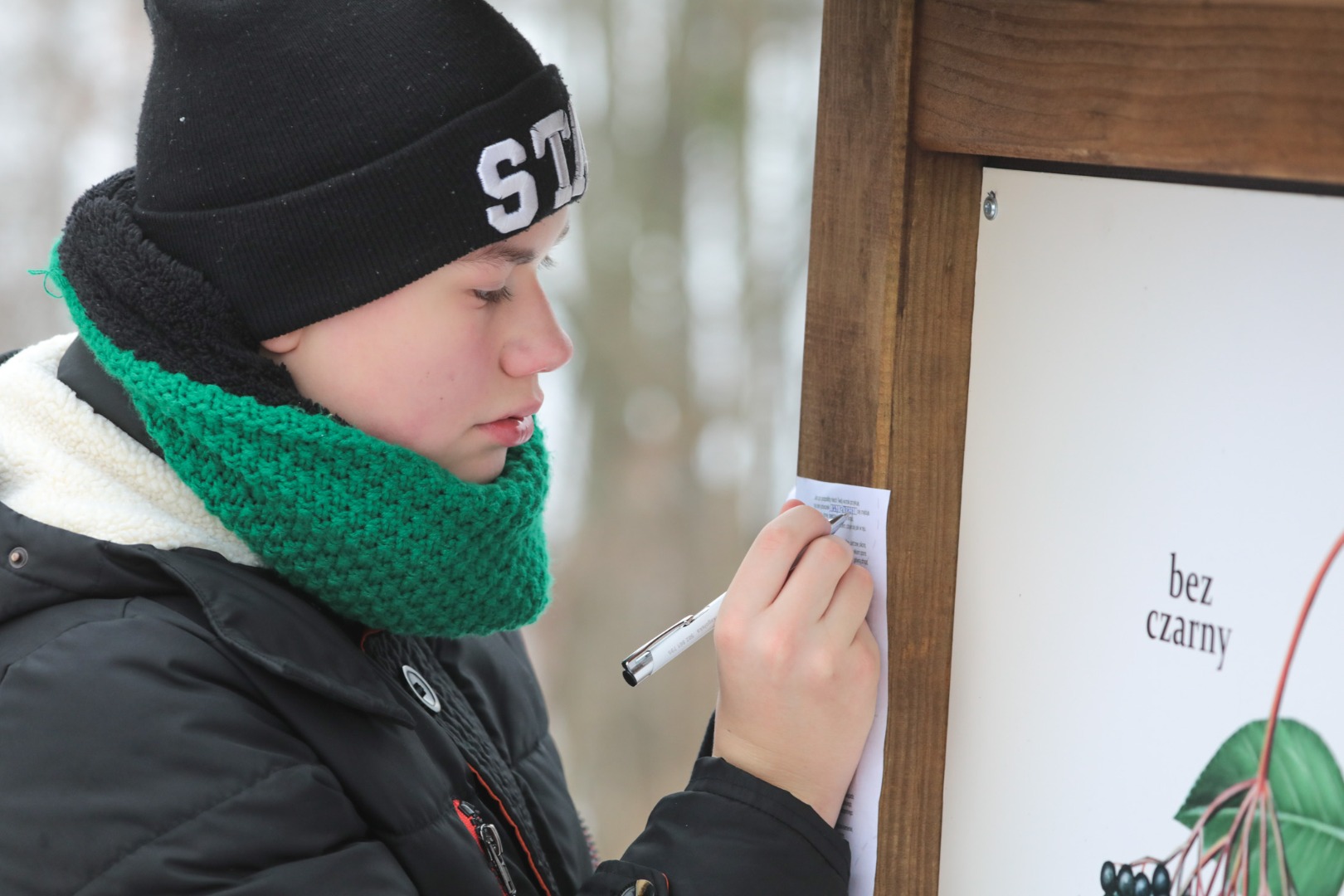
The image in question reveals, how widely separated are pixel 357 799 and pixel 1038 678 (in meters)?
0.55

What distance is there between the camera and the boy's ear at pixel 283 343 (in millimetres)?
1101

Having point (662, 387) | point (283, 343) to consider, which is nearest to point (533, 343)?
point (283, 343)

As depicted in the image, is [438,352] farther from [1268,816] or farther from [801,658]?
[1268,816]

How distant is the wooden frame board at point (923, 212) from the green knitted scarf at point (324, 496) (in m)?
0.33

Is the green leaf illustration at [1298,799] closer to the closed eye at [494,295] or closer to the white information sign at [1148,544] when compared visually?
the white information sign at [1148,544]

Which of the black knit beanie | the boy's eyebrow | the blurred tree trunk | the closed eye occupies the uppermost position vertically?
the black knit beanie

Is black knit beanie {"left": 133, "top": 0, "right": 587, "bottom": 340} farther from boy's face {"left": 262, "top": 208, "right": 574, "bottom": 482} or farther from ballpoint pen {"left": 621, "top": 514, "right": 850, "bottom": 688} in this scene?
ballpoint pen {"left": 621, "top": 514, "right": 850, "bottom": 688}

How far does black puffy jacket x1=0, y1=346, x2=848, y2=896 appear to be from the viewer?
35.1 inches

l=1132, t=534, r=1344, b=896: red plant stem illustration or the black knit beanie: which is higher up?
the black knit beanie

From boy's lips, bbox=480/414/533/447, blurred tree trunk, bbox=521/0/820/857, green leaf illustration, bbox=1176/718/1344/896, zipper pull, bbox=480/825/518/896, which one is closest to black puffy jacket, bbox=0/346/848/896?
zipper pull, bbox=480/825/518/896

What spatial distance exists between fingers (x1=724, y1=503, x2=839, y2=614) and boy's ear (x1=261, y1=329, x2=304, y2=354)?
17.7 inches

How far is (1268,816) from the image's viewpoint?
2.45ft

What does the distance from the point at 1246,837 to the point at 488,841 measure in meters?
0.65

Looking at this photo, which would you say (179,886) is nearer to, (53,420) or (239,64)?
(53,420)
